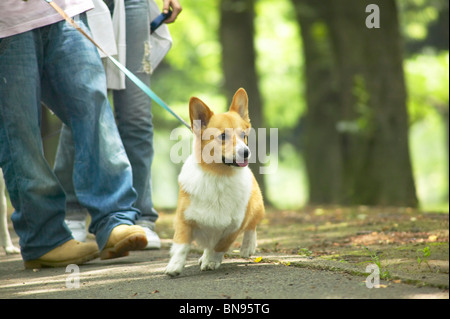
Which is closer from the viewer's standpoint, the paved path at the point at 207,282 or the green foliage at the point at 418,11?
the paved path at the point at 207,282

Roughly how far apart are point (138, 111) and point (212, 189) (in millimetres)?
1698

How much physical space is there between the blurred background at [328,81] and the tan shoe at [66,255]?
196 centimetres

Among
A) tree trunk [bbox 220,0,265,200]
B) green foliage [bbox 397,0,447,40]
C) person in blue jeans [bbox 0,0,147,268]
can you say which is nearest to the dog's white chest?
person in blue jeans [bbox 0,0,147,268]

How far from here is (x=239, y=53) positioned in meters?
14.6

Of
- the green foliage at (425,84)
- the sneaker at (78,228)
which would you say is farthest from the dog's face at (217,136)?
the green foliage at (425,84)

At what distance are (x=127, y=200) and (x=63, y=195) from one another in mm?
445

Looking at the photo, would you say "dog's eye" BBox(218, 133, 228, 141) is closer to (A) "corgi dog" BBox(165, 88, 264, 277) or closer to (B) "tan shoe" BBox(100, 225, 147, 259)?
(A) "corgi dog" BBox(165, 88, 264, 277)

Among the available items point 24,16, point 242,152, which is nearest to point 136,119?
point 24,16

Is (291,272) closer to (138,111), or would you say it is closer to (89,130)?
(89,130)

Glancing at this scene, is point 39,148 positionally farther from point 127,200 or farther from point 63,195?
point 127,200

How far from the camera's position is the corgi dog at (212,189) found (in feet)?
13.6

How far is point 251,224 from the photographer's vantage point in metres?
4.61

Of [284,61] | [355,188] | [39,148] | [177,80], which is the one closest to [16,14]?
[39,148]

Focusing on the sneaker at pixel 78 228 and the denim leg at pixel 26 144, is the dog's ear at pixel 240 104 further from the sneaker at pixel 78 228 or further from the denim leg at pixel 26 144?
the sneaker at pixel 78 228
